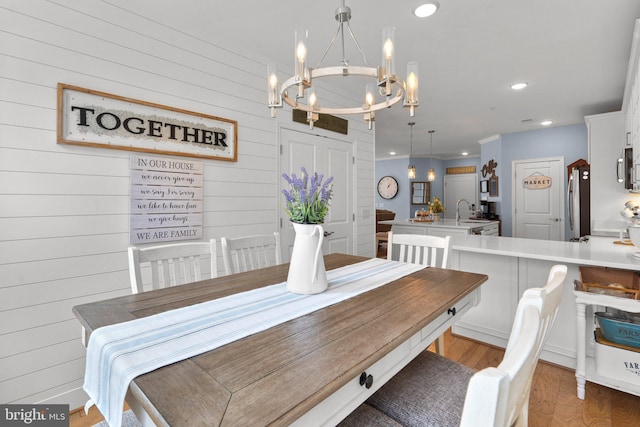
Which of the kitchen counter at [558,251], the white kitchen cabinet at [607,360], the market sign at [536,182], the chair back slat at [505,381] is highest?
the market sign at [536,182]

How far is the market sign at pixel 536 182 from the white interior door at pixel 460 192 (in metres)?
3.13

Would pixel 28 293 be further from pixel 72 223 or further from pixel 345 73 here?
pixel 345 73

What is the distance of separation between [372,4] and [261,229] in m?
1.99

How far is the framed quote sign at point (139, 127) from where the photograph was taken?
189cm

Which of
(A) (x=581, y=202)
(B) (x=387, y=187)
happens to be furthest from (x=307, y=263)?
(B) (x=387, y=187)

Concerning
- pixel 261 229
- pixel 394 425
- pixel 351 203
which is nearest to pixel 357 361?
pixel 394 425

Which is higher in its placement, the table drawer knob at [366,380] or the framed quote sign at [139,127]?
the framed quote sign at [139,127]

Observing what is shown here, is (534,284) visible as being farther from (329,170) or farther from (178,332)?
(178,332)

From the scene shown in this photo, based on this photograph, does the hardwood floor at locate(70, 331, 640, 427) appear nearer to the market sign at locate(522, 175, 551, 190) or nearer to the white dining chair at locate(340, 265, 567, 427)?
the white dining chair at locate(340, 265, 567, 427)

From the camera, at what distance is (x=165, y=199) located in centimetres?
229

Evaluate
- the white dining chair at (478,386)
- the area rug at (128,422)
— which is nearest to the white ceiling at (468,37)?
the white dining chair at (478,386)

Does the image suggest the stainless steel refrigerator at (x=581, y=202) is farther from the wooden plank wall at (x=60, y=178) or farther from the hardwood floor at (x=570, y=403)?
the wooden plank wall at (x=60, y=178)

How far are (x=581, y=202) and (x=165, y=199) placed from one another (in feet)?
16.8

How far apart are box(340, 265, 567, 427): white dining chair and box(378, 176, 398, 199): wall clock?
26.4ft
